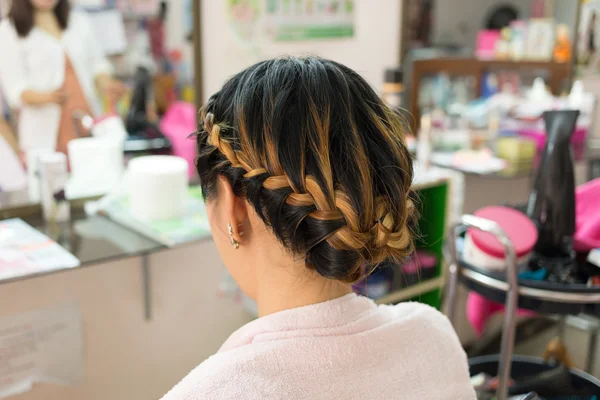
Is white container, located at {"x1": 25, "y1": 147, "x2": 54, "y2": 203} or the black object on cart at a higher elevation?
white container, located at {"x1": 25, "y1": 147, "x2": 54, "y2": 203}

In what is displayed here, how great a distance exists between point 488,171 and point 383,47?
0.63 metres

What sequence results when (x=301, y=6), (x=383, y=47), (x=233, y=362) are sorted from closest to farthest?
(x=233, y=362) → (x=301, y=6) → (x=383, y=47)

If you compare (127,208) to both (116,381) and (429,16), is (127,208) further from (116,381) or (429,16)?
(429,16)

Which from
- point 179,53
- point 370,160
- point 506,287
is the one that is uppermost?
point 179,53

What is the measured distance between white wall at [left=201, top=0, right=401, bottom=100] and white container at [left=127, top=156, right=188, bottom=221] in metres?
0.37

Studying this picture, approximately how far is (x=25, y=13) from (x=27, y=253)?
1.87ft

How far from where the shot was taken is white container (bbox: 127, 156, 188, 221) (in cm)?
138

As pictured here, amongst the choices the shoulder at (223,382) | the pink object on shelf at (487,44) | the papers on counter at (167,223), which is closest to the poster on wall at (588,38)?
A: the pink object on shelf at (487,44)

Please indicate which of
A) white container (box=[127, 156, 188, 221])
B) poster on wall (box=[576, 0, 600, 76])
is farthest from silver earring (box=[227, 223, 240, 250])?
poster on wall (box=[576, 0, 600, 76])

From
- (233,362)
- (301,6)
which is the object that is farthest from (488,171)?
(233,362)

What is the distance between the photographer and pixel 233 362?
0.66 meters

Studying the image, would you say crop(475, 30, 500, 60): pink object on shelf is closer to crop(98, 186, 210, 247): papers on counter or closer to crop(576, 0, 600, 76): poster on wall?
crop(576, 0, 600, 76): poster on wall

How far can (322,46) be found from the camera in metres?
2.01

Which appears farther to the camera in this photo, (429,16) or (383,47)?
(429,16)
